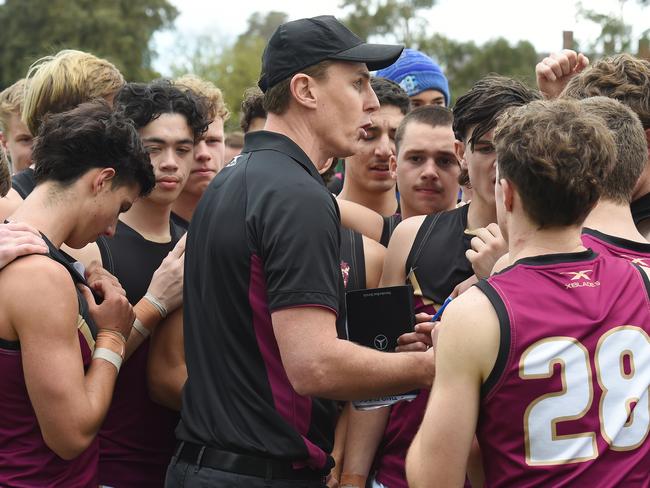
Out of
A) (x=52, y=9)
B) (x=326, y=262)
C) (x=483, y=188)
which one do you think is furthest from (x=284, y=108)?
(x=52, y=9)

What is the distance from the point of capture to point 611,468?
8.53 feet

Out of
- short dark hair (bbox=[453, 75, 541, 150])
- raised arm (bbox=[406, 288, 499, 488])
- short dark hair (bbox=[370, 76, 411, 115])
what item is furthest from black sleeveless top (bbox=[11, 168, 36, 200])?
raised arm (bbox=[406, 288, 499, 488])

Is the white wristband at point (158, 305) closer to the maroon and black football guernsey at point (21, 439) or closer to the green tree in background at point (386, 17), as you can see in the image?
the maroon and black football guernsey at point (21, 439)

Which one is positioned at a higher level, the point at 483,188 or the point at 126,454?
the point at 483,188

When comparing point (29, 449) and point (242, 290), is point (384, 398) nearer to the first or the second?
point (242, 290)

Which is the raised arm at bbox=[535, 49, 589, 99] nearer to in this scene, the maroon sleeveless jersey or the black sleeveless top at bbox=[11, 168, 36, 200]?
the maroon sleeveless jersey

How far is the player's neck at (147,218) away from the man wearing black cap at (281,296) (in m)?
0.94

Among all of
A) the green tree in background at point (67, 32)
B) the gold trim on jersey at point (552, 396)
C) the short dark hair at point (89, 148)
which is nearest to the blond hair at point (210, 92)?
the short dark hair at point (89, 148)

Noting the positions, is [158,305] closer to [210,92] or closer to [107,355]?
[107,355]

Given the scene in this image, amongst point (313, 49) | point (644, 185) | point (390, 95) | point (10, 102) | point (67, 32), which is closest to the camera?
point (313, 49)

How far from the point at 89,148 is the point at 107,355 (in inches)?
33.8

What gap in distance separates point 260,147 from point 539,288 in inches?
51.2

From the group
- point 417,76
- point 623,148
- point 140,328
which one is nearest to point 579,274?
point 623,148

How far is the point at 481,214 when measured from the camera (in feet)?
13.0
